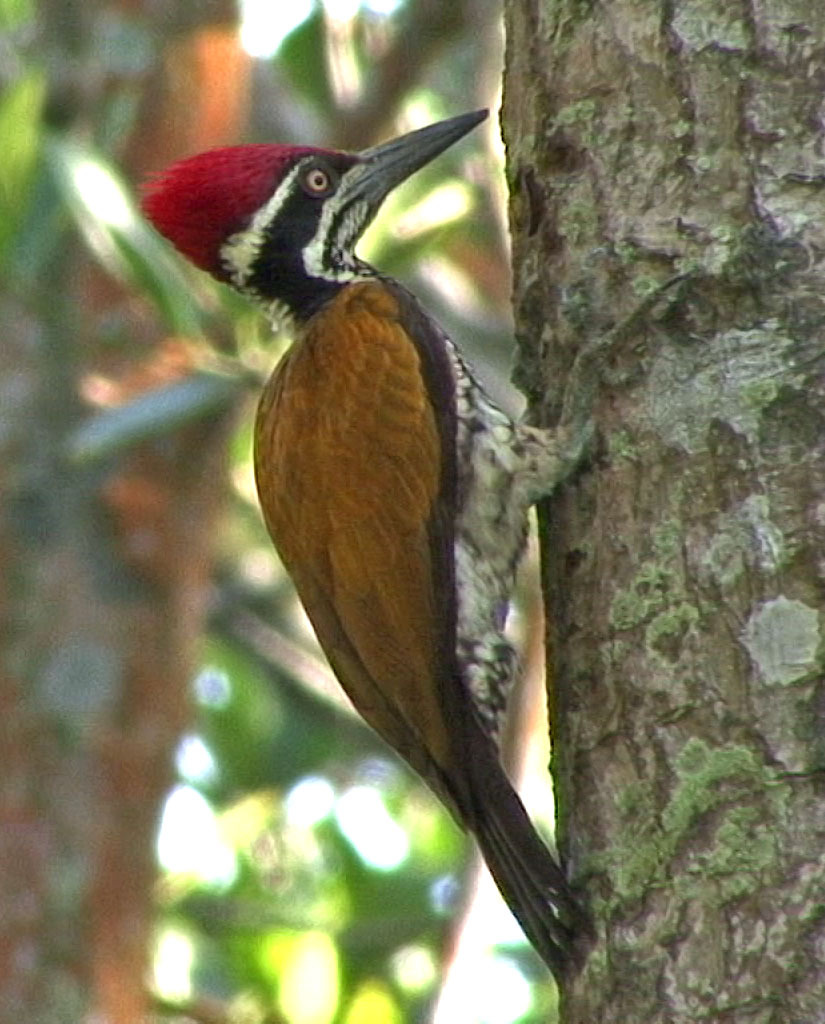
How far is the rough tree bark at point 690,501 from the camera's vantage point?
9.04 feet

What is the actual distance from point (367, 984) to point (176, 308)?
6.79 ft

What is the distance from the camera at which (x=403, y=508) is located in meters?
3.62

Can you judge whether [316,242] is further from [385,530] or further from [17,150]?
[17,150]

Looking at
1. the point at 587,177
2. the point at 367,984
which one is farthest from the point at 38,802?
the point at 587,177

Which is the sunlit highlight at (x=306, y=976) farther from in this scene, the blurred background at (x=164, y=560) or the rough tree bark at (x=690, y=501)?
the rough tree bark at (x=690, y=501)

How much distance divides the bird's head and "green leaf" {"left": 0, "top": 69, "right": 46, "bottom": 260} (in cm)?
79

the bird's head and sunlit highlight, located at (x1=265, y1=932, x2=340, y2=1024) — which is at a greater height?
the bird's head

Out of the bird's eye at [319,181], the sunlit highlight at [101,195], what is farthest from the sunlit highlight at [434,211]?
the bird's eye at [319,181]

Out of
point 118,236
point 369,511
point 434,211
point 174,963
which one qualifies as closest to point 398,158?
point 118,236

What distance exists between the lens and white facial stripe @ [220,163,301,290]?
4.25 metres

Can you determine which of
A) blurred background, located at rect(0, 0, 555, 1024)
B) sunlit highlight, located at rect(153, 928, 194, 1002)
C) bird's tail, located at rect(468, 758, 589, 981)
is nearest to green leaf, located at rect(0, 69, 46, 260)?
blurred background, located at rect(0, 0, 555, 1024)

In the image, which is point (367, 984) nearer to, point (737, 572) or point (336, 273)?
point (336, 273)

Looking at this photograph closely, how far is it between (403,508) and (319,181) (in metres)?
0.99

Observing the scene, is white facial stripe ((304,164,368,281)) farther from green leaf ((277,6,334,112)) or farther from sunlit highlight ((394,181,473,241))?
green leaf ((277,6,334,112))
